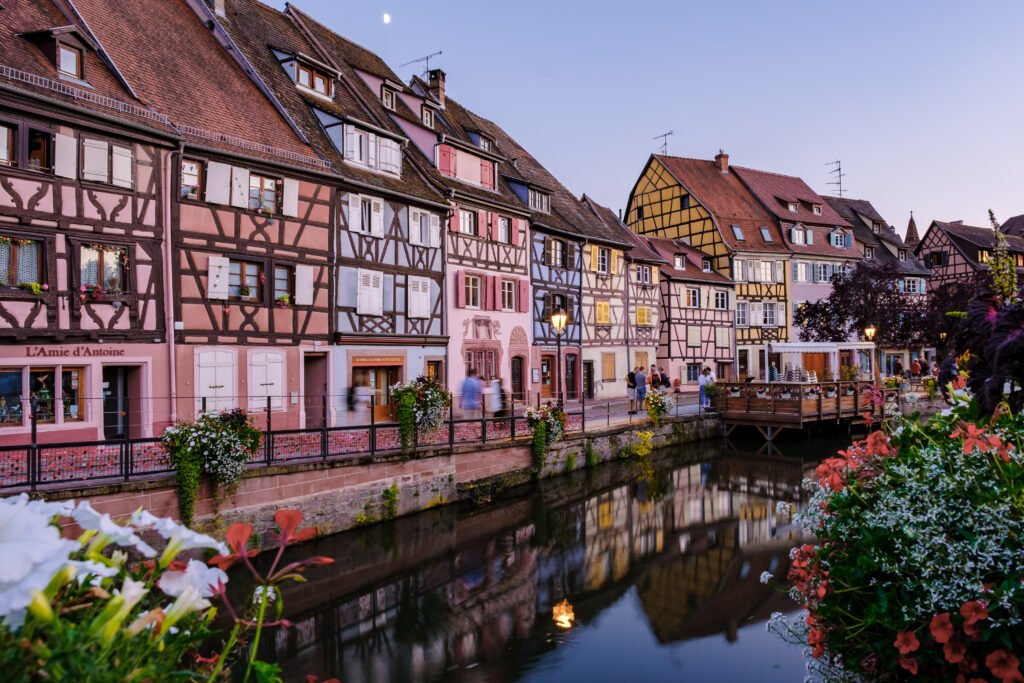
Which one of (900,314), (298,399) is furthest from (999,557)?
(900,314)

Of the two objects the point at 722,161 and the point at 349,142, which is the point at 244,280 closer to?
the point at 349,142

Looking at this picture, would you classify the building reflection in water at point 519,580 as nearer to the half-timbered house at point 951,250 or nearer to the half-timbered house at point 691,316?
the half-timbered house at point 691,316

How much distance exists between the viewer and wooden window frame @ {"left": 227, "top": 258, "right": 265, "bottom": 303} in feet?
55.7

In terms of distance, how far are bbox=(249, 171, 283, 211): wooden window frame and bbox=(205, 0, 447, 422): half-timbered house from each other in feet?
5.72

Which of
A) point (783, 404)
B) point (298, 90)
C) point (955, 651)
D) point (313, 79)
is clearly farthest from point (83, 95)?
point (783, 404)

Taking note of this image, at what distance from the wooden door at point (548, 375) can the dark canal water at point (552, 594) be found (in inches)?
449

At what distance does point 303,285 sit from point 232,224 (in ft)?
7.75

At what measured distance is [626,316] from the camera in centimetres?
3425

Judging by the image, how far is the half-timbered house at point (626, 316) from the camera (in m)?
→ 32.4

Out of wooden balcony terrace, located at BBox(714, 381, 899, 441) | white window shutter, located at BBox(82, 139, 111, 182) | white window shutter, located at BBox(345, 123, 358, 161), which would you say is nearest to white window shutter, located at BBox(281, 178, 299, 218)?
white window shutter, located at BBox(345, 123, 358, 161)

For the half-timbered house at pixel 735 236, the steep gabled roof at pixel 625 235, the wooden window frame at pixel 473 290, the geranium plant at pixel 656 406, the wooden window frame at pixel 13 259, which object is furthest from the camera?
the half-timbered house at pixel 735 236

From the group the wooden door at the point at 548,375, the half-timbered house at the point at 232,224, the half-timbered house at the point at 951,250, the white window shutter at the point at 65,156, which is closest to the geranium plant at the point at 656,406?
the wooden door at the point at 548,375

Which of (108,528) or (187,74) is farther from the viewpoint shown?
(187,74)

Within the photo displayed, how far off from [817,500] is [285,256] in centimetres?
1640
